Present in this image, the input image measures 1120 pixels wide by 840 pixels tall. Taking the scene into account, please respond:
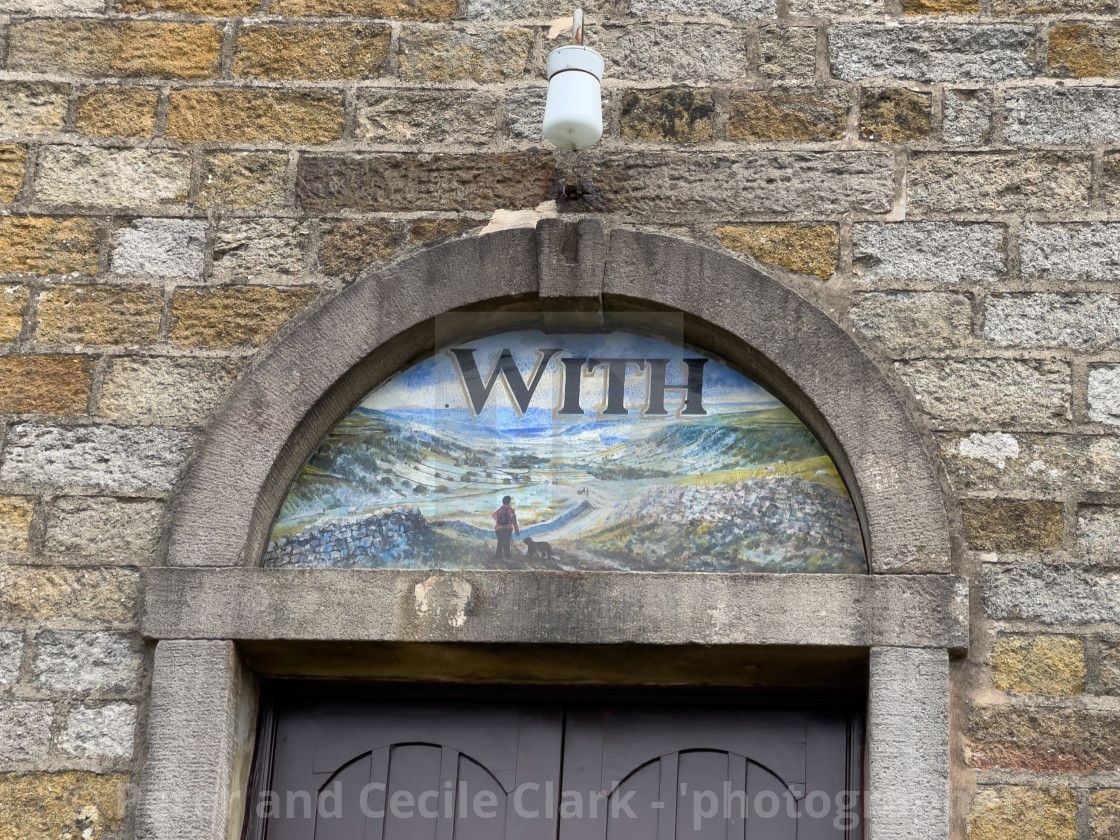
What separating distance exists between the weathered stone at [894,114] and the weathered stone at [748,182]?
0.23ft

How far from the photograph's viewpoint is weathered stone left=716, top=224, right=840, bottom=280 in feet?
13.5

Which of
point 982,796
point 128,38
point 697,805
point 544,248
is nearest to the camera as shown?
point 982,796

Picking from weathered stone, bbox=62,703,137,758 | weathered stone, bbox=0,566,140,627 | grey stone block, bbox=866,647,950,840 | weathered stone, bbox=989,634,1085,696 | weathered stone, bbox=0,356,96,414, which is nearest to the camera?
grey stone block, bbox=866,647,950,840

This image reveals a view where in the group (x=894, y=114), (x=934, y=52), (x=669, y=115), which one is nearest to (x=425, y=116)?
(x=669, y=115)

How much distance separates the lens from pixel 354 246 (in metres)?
4.23

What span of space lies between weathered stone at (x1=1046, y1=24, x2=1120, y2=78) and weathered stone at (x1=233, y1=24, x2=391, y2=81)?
6.00 feet

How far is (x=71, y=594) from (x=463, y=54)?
1.79 m

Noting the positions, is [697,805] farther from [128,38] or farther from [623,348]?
[128,38]

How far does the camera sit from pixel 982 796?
3.60m

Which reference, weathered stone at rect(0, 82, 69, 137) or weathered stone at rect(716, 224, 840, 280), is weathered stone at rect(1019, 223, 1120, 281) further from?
weathered stone at rect(0, 82, 69, 137)

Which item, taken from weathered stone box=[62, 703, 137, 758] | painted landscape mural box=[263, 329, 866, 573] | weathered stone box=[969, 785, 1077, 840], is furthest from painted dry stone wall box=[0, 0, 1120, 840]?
painted landscape mural box=[263, 329, 866, 573]

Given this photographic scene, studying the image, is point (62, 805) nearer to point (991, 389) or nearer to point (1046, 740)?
point (1046, 740)

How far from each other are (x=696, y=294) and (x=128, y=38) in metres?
1.78

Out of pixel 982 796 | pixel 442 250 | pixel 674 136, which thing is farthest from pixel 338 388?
pixel 982 796
